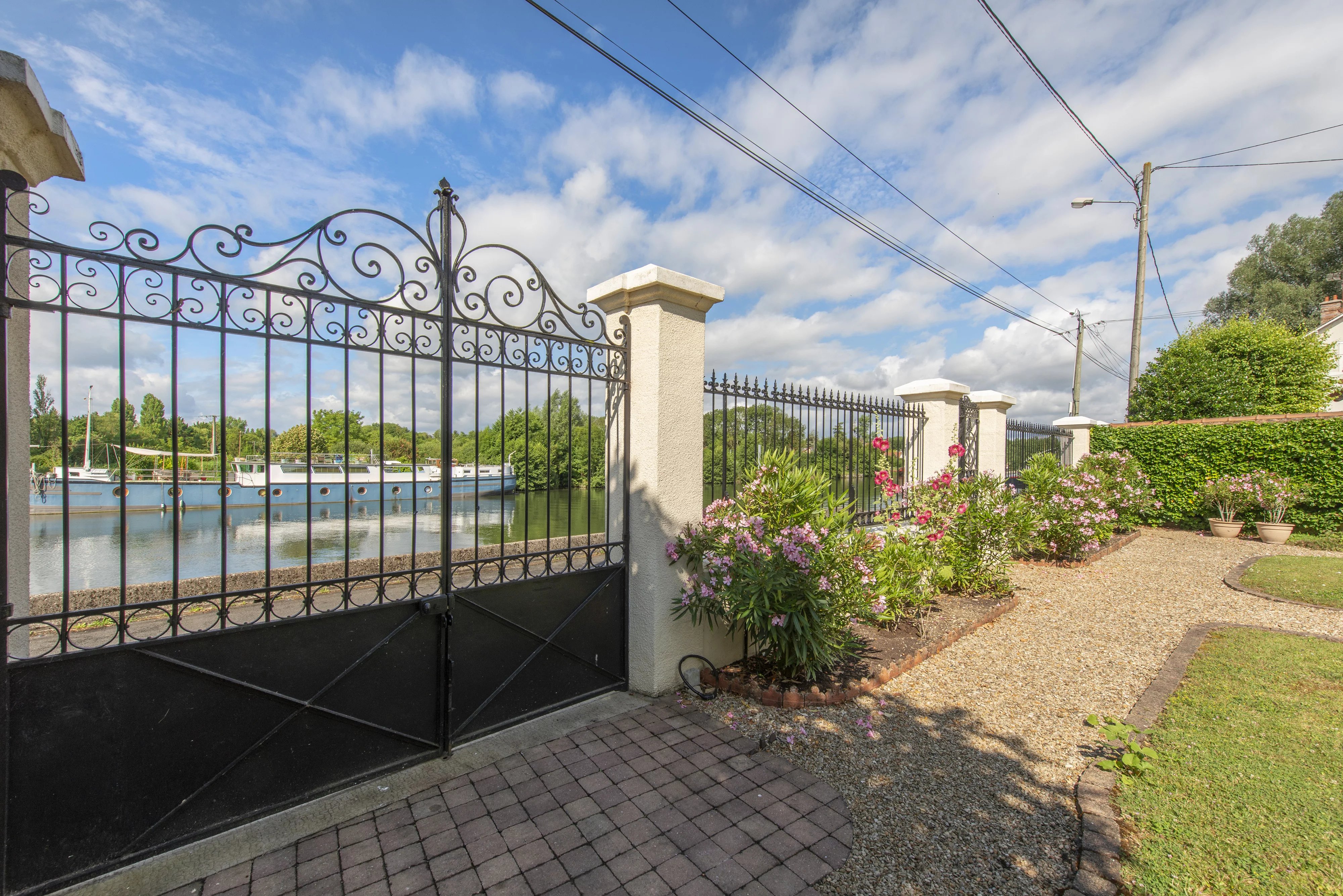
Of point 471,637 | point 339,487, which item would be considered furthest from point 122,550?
point 339,487

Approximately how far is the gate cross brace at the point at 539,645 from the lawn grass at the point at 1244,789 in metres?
2.75

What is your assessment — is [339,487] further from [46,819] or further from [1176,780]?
[1176,780]

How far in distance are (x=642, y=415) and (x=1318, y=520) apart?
12.0 metres

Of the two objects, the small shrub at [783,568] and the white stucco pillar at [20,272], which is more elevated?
the white stucco pillar at [20,272]

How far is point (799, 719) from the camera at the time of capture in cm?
332

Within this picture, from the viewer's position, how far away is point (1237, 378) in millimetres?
11219

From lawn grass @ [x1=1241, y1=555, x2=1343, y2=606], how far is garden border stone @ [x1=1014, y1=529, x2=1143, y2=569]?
1453mm

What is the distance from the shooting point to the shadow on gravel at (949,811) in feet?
6.89

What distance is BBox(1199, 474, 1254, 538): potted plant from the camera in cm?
914

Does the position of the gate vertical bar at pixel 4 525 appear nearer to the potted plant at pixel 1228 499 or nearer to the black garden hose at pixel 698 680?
the black garden hose at pixel 698 680

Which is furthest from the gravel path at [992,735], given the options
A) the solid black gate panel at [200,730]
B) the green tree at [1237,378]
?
the green tree at [1237,378]

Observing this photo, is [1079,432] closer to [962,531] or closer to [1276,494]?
[1276,494]

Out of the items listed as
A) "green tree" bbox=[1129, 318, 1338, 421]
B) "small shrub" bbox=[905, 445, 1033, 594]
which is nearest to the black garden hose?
"small shrub" bbox=[905, 445, 1033, 594]

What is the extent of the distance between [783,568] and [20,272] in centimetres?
373
